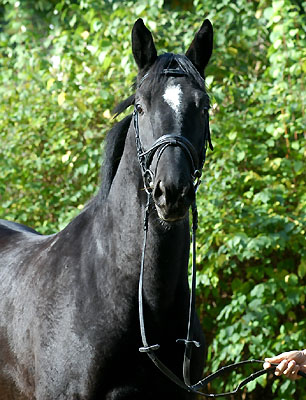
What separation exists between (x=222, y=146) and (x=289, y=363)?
2.75 meters

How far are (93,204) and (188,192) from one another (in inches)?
33.0

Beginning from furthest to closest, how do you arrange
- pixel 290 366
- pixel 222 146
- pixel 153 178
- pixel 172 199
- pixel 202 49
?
1. pixel 222 146
2. pixel 202 49
3. pixel 290 366
4. pixel 153 178
5. pixel 172 199

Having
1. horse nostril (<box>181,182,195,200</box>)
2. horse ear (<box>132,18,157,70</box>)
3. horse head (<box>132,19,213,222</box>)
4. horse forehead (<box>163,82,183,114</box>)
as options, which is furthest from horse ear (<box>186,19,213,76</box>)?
horse nostril (<box>181,182,195,200</box>)

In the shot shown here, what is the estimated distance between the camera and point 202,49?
297cm

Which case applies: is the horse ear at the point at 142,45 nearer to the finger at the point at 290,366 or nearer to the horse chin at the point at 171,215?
the horse chin at the point at 171,215

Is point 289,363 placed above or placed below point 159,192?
below

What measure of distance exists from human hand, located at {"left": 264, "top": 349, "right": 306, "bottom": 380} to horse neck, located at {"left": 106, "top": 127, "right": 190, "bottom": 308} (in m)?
0.47

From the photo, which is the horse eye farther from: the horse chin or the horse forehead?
the horse chin

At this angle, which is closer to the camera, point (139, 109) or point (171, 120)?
point (171, 120)

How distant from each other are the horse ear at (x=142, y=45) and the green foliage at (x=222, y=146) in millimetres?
2062

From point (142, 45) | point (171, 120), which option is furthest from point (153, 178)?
point (142, 45)

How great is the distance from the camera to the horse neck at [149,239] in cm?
274

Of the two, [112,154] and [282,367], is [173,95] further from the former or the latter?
[282,367]

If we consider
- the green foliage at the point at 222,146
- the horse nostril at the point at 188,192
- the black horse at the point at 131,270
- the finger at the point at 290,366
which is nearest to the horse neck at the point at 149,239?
the black horse at the point at 131,270
